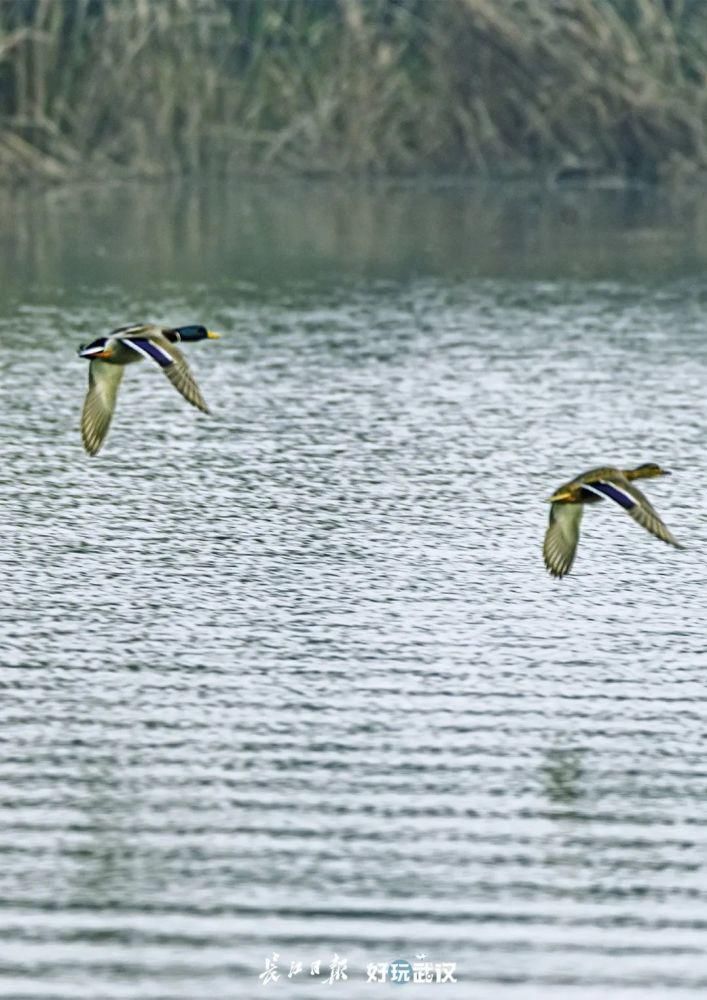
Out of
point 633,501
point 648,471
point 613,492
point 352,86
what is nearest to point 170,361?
point 613,492

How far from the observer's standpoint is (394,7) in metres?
49.6

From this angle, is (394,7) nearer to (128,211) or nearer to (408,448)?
(128,211)

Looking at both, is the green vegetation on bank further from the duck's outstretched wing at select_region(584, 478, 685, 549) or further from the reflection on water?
the reflection on water

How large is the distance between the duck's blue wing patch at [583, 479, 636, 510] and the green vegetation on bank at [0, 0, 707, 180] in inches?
1168

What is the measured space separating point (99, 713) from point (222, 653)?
5.24 feet

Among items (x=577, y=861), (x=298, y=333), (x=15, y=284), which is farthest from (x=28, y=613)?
(x=15, y=284)

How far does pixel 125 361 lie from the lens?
18172 millimetres

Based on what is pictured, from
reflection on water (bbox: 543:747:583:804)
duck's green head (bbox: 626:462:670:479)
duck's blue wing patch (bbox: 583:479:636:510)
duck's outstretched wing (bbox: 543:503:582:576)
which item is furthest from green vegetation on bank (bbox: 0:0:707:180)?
reflection on water (bbox: 543:747:583:804)

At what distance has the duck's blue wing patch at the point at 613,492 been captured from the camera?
17.2 metres

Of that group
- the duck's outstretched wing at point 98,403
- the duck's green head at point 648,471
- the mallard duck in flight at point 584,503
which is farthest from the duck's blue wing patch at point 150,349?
the duck's green head at point 648,471

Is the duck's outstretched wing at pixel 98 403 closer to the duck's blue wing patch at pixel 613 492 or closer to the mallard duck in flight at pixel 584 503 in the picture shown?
the mallard duck in flight at pixel 584 503

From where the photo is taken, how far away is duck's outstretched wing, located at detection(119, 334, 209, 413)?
55.6 feet

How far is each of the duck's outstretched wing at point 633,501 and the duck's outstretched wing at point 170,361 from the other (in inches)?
109

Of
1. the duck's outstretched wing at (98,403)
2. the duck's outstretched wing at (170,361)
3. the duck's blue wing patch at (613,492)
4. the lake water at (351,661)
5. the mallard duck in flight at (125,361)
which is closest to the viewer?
the lake water at (351,661)
